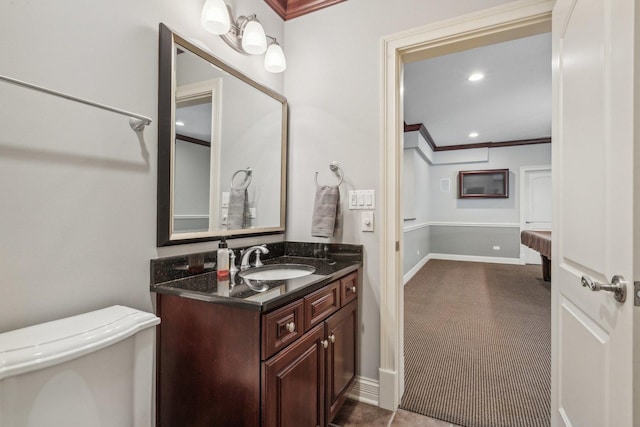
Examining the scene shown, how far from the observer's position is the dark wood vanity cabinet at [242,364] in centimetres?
104

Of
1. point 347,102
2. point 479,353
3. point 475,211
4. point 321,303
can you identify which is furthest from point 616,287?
point 475,211

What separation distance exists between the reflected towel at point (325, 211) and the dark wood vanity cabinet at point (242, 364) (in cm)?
49

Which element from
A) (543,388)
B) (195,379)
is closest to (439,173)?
(543,388)

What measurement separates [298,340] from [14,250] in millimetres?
960

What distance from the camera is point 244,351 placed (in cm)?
104

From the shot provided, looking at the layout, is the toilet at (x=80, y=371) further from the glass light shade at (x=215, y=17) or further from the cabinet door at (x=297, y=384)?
the glass light shade at (x=215, y=17)

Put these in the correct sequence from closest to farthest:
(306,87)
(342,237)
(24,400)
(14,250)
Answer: (24,400), (14,250), (342,237), (306,87)

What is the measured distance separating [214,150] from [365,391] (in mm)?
1636

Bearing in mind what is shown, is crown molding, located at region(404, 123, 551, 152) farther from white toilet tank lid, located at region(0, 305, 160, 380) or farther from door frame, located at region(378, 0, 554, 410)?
white toilet tank lid, located at region(0, 305, 160, 380)

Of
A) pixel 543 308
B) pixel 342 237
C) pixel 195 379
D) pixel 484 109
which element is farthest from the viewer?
pixel 484 109

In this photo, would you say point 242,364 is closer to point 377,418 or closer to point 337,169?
point 377,418

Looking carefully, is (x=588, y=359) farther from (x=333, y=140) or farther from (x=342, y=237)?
A: (x=333, y=140)

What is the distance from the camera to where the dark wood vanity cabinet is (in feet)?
3.40

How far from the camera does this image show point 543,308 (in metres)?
3.52
